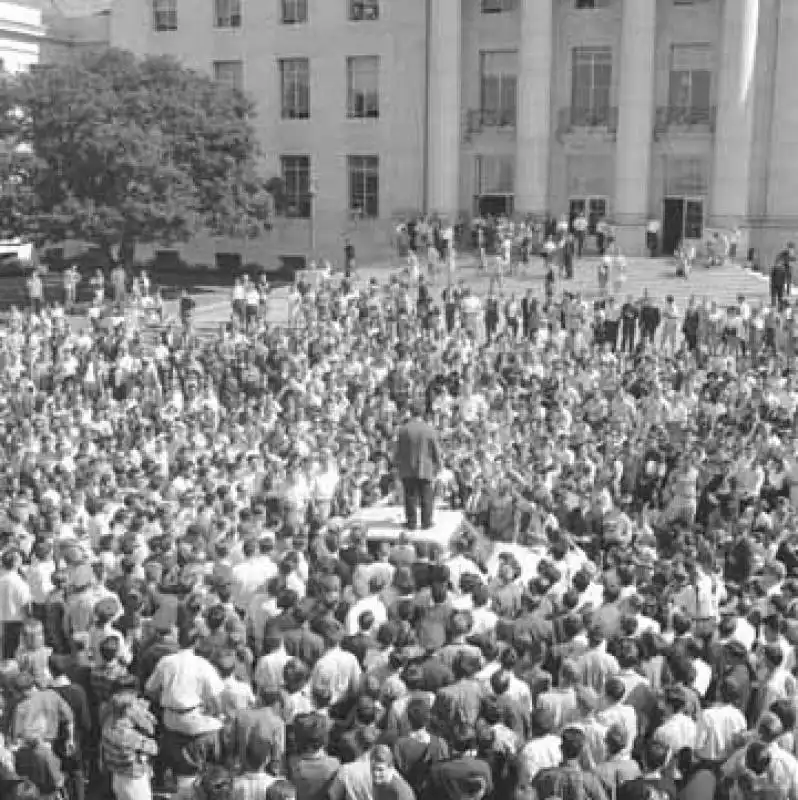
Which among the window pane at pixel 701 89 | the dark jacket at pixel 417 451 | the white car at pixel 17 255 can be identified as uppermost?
the window pane at pixel 701 89

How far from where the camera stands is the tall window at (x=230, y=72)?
56781 mm

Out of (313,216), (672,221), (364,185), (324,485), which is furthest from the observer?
(313,216)

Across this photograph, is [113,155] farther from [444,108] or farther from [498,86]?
[498,86]

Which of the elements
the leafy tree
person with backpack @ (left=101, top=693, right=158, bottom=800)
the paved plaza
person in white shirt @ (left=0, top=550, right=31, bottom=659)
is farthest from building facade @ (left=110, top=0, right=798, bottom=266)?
person with backpack @ (left=101, top=693, right=158, bottom=800)

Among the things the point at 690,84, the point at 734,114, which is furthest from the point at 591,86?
the point at 734,114

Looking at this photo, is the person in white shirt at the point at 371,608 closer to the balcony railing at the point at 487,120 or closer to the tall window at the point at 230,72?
the balcony railing at the point at 487,120

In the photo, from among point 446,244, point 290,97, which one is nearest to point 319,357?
point 446,244

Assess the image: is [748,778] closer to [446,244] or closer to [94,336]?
[94,336]

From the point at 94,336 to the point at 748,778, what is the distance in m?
25.9

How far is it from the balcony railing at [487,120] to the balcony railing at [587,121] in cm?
222

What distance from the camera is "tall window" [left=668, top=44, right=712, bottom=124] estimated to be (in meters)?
48.4

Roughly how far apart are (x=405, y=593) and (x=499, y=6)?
4314 cm

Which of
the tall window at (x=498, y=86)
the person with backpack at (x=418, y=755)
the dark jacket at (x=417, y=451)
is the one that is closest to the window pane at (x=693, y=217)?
the tall window at (x=498, y=86)

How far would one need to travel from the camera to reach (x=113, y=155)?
45031 millimetres
